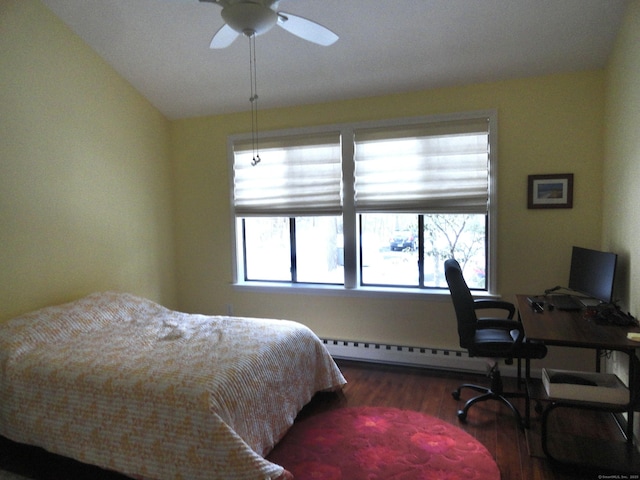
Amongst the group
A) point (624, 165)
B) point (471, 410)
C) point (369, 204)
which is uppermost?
point (624, 165)

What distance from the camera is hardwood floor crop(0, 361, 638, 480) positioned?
2.25 metres

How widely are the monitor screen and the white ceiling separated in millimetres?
1519

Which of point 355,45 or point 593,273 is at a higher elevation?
point 355,45

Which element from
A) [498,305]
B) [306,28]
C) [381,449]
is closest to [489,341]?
[498,305]

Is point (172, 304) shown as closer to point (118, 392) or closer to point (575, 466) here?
point (118, 392)

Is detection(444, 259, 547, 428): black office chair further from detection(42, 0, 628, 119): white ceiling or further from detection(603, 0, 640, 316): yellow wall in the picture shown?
detection(42, 0, 628, 119): white ceiling

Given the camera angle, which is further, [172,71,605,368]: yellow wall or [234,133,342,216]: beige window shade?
[234,133,342,216]: beige window shade

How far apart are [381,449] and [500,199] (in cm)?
225

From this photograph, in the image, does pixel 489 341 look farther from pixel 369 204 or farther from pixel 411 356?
pixel 369 204

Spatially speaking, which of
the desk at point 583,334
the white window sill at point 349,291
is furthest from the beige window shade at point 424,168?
the desk at point 583,334

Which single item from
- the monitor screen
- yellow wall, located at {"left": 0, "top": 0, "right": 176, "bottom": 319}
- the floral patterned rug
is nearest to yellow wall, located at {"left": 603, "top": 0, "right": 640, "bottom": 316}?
the monitor screen

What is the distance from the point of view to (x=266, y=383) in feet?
7.64

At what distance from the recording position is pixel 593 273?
276 centimetres

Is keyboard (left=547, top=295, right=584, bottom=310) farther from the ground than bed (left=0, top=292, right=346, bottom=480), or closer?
farther from the ground
